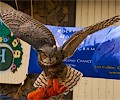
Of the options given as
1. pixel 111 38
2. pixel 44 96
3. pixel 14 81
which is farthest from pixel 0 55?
pixel 111 38

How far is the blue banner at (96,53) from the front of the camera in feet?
7.53

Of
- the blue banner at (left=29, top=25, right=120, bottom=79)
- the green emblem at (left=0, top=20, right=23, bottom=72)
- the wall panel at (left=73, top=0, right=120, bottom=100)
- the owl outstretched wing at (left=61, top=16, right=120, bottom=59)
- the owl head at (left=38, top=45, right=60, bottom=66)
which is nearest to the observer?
the owl outstretched wing at (left=61, top=16, right=120, bottom=59)

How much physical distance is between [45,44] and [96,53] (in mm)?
433

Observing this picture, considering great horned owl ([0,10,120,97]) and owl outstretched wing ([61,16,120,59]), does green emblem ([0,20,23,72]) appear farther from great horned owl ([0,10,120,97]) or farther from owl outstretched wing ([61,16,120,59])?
owl outstretched wing ([61,16,120,59])

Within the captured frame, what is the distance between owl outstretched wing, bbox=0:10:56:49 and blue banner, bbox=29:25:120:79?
12 cm

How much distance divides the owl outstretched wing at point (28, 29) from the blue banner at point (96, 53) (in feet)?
0.40

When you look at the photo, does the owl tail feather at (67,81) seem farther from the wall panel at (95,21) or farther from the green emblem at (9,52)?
the wall panel at (95,21)

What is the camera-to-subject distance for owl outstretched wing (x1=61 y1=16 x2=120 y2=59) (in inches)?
81.1

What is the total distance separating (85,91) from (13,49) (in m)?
0.98

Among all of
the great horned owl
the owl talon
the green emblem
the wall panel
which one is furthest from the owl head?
the wall panel

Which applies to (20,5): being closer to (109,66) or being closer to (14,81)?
(14,81)

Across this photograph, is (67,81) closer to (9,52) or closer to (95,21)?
(9,52)

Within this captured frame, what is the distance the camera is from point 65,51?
2252 mm

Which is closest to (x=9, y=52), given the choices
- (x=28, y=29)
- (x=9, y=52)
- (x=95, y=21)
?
(x=9, y=52)
